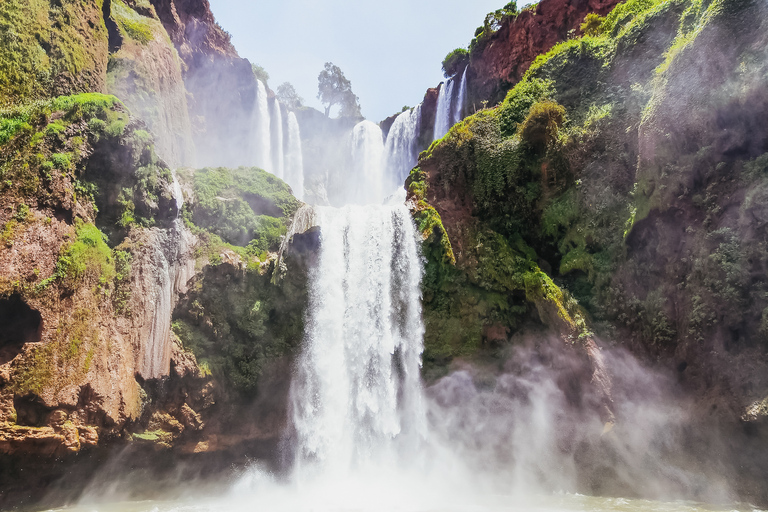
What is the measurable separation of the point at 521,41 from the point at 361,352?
20.3m

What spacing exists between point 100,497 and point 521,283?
1508 cm

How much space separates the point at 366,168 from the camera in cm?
3459

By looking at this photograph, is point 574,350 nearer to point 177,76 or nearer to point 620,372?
point 620,372

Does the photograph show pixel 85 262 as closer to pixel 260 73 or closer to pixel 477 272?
pixel 477 272

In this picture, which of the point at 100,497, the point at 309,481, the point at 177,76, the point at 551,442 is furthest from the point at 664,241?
the point at 177,76

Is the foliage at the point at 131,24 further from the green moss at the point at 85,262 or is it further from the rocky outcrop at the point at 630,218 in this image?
the rocky outcrop at the point at 630,218

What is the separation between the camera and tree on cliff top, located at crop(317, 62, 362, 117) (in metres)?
57.8

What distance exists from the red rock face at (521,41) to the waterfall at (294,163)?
18449 millimetres

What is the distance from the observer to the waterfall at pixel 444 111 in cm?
2841

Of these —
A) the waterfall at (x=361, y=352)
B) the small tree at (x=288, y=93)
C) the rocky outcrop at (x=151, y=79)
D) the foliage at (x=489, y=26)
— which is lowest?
the waterfall at (x=361, y=352)

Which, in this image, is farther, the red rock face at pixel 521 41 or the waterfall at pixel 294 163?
the waterfall at pixel 294 163

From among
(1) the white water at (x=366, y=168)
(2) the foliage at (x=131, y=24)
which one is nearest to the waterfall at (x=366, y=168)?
(1) the white water at (x=366, y=168)

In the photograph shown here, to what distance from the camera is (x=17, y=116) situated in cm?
1067

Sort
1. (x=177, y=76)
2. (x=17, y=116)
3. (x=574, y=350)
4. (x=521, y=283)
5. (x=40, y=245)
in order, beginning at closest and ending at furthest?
(x=40, y=245)
(x=17, y=116)
(x=574, y=350)
(x=521, y=283)
(x=177, y=76)
